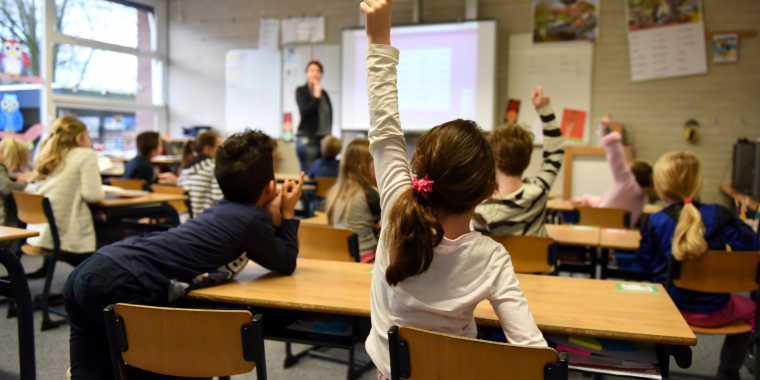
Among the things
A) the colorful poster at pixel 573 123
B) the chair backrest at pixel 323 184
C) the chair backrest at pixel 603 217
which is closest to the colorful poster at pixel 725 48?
the colorful poster at pixel 573 123

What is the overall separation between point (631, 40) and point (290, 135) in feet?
14.1

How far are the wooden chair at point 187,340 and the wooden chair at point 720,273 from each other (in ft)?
5.15

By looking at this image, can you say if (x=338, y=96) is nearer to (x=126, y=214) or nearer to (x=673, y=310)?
(x=126, y=214)

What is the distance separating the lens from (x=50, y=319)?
280 centimetres

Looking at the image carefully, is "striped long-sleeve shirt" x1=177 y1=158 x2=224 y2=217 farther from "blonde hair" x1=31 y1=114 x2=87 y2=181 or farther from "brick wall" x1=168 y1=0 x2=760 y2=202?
Result: "brick wall" x1=168 y1=0 x2=760 y2=202

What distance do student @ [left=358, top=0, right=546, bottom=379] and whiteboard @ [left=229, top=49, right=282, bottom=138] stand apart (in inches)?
239

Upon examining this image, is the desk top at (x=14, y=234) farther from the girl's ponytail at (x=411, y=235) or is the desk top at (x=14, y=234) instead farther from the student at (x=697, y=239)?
the student at (x=697, y=239)

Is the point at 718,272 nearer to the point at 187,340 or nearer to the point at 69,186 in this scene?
the point at 187,340

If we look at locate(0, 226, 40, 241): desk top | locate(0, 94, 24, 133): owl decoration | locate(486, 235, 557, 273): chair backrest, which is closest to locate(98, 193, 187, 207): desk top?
locate(0, 226, 40, 241): desk top

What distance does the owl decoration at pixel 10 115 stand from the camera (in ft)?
18.6

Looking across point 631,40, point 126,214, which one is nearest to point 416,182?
point 126,214

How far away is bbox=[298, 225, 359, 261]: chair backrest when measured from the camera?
2.13 metres

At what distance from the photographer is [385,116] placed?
3.50 feet

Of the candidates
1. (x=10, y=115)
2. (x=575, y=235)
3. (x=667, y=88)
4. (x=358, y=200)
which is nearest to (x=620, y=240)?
(x=575, y=235)
